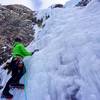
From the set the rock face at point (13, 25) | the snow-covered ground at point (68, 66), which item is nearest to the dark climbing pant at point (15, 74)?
the snow-covered ground at point (68, 66)

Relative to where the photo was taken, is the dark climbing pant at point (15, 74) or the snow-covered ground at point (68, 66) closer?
the snow-covered ground at point (68, 66)

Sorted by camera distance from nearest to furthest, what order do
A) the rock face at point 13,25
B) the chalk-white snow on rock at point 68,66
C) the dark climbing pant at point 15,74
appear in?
the chalk-white snow on rock at point 68,66
the dark climbing pant at point 15,74
the rock face at point 13,25

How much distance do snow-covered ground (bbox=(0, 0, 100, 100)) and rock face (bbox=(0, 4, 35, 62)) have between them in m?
3.96

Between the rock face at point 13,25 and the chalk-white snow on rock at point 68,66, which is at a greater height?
the chalk-white snow on rock at point 68,66

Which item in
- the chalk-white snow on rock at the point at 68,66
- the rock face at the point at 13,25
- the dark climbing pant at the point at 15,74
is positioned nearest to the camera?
the chalk-white snow on rock at the point at 68,66

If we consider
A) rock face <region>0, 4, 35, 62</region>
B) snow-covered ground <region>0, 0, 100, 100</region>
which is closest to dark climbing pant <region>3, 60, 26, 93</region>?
snow-covered ground <region>0, 0, 100, 100</region>

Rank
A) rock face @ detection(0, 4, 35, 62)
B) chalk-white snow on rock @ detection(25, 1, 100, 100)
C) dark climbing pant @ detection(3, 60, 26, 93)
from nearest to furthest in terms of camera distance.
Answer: chalk-white snow on rock @ detection(25, 1, 100, 100) → dark climbing pant @ detection(3, 60, 26, 93) → rock face @ detection(0, 4, 35, 62)

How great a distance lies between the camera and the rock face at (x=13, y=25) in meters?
15.6

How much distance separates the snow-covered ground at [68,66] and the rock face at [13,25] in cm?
396

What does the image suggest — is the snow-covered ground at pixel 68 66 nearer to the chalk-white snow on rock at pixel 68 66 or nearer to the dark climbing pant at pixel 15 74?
the chalk-white snow on rock at pixel 68 66

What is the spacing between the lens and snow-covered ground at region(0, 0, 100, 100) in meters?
7.89

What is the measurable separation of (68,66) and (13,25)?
1028cm

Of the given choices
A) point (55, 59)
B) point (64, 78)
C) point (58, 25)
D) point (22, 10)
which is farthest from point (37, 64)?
point (22, 10)

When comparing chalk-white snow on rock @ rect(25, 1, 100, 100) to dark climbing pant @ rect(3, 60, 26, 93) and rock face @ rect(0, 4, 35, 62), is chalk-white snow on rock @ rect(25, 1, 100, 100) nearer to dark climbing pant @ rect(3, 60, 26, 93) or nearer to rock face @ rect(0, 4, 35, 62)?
dark climbing pant @ rect(3, 60, 26, 93)
